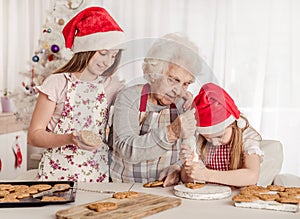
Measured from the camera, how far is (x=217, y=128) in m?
1.62

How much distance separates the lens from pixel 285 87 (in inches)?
148

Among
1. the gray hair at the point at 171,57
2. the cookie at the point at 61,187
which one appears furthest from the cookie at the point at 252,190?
the cookie at the point at 61,187

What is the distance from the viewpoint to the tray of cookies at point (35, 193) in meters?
1.30

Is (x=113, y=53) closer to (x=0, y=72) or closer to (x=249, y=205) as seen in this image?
(x=249, y=205)

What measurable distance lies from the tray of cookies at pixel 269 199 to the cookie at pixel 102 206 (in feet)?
1.01

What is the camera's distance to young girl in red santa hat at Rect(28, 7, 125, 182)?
5.70ft

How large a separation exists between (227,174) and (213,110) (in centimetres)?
19

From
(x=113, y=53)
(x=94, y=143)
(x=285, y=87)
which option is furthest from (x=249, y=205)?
(x=285, y=87)

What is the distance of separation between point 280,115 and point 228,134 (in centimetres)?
223

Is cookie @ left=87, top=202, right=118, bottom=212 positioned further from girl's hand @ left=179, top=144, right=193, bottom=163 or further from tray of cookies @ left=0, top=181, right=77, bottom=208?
girl's hand @ left=179, top=144, right=193, bottom=163

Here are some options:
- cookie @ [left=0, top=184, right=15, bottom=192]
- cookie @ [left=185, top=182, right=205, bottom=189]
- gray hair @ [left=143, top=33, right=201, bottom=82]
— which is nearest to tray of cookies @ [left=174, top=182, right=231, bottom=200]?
cookie @ [left=185, top=182, right=205, bottom=189]

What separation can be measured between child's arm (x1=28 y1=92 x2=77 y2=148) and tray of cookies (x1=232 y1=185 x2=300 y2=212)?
59 cm

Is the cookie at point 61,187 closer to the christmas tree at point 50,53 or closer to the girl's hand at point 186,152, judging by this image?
the girl's hand at point 186,152

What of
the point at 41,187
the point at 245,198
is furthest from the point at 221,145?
the point at 41,187
